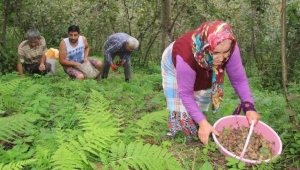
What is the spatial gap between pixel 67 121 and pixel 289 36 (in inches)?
216

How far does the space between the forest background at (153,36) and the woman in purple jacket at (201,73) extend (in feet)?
1.13

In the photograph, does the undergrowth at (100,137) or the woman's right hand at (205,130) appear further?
the woman's right hand at (205,130)

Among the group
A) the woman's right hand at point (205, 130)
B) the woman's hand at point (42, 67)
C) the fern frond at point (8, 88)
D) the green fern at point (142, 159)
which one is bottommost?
the green fern at point (142, 159)

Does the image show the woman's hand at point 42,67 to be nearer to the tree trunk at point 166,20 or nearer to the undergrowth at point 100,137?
the undergrowth at point 100,137

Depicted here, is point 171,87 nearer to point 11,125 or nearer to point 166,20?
point 11,125

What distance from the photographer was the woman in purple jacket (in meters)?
2.52

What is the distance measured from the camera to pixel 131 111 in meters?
4.20

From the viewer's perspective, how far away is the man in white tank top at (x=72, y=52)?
20.2ft

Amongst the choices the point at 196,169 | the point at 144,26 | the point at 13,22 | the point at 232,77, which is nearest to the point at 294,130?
the point at 232,77

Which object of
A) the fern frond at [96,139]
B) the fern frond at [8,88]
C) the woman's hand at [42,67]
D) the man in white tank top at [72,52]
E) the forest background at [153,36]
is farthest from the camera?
the woman's hand at [42,67]

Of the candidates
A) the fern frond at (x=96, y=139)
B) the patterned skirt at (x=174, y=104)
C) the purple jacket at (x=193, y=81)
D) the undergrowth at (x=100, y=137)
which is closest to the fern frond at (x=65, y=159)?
the undergrowth at (x=100, y=137)

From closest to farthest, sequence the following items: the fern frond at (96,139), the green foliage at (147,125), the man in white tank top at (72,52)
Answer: the fern frond at (96,139), the green foliage at (147,125), the man in white tank top at (72,52)

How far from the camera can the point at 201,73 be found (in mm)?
2965

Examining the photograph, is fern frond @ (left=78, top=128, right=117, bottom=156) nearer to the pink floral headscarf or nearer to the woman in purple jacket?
the woman in purple jacket
